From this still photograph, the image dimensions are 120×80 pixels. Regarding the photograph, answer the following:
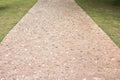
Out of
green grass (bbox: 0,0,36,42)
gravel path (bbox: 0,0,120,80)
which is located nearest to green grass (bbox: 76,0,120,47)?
gravel path (bbox: 0,0,120,80)

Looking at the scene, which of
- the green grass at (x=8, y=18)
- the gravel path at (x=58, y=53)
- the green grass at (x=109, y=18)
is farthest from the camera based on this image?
the green grass at (x=8, y=18)

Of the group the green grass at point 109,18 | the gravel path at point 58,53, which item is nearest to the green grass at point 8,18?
the gravel path at point 58,53

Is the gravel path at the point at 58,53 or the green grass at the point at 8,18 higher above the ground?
the gravel path at the point at 58,53

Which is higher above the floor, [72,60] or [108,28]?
[72,60]

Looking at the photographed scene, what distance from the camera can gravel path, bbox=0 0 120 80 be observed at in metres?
7.64

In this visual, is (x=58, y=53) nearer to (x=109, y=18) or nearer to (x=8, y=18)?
(x=8, y=18)

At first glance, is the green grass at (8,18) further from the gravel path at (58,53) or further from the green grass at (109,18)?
the green grass at (109,18)

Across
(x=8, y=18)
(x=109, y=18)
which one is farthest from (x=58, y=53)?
(x=109, y=18)

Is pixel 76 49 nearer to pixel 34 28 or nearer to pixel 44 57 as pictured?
pixel 44 57

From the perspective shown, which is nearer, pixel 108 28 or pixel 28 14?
pixel 108 28

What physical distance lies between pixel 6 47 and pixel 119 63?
404 centimetres

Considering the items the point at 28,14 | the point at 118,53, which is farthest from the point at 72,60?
the point at 28,14

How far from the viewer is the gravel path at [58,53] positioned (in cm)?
764

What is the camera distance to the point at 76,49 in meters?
9.77
